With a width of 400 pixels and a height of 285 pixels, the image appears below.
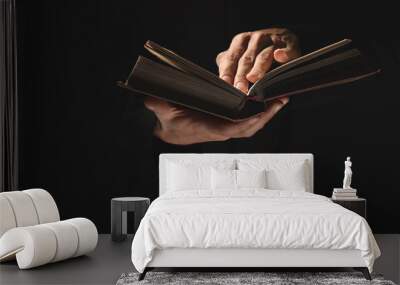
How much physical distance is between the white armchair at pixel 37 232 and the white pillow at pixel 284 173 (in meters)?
2.03

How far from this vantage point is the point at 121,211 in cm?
677

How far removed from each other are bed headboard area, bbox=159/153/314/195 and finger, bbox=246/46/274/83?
0.89 metres

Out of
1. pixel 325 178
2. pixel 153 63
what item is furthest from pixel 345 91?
pixel 153 63

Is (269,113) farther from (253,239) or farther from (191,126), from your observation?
(253,239)

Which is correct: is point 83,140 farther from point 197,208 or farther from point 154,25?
point 197,208

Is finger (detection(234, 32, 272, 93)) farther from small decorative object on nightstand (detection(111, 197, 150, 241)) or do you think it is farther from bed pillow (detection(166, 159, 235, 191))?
small decorative object on nightstand (detection(111, 197, 150, 241))

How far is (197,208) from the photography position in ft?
17.0

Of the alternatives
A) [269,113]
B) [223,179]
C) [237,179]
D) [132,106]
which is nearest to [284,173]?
[237,179]

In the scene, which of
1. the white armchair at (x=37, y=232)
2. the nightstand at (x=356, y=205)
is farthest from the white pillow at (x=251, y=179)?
the white armchair at (x=37, y=232)

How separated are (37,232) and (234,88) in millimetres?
3012

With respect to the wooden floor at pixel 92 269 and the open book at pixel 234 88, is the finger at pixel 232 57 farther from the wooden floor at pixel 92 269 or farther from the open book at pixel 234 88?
the wooden floor at pixel 92 269

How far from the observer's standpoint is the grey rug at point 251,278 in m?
4.86

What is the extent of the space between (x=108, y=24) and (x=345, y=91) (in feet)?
9.15

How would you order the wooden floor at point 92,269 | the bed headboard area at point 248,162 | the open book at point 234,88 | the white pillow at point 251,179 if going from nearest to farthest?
the wooden floor at point 92,269, the white pillow at point 251,179, the bed headboard area at point 248,162, the open book at point 234,88
